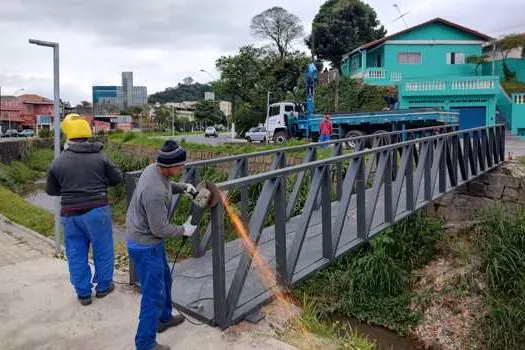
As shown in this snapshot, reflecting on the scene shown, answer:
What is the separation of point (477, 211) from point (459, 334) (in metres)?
3.15

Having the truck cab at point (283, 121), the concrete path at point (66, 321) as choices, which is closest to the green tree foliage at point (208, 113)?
the truck cab at point (283, 121)

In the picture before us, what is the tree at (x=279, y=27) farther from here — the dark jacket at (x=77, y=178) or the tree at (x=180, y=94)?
the tree at (x=180, y=94)

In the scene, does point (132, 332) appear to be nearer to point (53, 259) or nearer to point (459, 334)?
point (53, 259)

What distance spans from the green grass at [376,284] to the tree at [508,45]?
21.4 meters

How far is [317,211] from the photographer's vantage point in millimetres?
6371

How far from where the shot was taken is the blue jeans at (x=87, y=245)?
3.81 m

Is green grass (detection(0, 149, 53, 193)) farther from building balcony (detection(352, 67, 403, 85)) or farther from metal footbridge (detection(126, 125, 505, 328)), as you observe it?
building balcony (detection(352, 67, 403, 85))

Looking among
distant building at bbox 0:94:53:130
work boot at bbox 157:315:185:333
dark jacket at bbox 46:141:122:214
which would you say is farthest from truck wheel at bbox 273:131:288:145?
distant building at bbox 0:94:53:130

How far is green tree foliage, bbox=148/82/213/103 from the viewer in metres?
110

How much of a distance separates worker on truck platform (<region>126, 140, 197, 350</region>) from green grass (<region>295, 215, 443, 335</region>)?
13.5ft

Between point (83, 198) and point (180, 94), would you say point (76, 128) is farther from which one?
point (180, 94)

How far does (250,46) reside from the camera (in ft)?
115

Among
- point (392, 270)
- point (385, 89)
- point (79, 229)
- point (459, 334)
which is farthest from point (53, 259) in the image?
point (385, 89)

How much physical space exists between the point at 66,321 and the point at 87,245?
0.67 m
